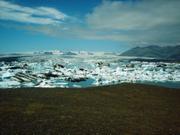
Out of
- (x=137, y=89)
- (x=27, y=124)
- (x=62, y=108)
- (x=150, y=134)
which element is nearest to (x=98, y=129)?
(x=150, y=134)

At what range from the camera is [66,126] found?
18.9m

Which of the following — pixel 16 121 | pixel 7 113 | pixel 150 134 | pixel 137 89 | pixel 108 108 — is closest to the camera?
pixel 150 134

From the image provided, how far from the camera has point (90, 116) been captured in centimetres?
2302

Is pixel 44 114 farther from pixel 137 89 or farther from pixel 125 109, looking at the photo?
pixel 137 89

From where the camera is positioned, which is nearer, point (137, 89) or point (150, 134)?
point (150, 134)

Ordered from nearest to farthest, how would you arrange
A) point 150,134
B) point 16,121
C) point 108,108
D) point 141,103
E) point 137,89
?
point 150,134 < point 16,121 < point 108,108 < point 141,103 < point 137,89

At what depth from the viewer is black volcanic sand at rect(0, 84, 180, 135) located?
18.3 meters

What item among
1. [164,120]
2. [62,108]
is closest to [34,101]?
[62,108]

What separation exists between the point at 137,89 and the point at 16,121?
2642 cm

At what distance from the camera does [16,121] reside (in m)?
19.8

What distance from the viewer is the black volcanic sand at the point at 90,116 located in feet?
60.0

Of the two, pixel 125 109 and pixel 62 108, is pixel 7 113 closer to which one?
pixel 62 108

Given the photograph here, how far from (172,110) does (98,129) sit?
13.6m

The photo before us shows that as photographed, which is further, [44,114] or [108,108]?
[108,108]
